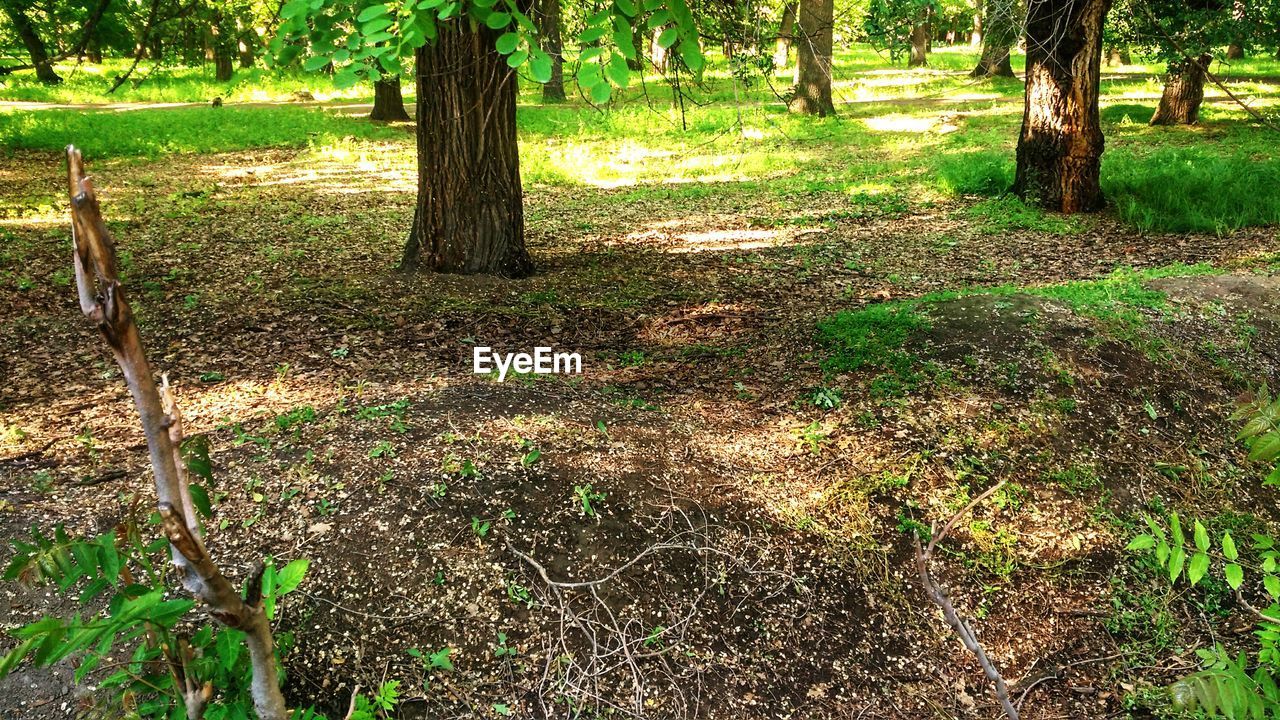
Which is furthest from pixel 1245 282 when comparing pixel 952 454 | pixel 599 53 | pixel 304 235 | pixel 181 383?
pixel 304 235

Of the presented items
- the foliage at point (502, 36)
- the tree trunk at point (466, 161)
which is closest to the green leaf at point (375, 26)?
the foliage at point (502, 36)

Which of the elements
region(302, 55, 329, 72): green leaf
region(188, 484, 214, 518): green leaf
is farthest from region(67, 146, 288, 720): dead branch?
region(302, 55, 329, 72): green leaf

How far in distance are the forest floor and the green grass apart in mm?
6158

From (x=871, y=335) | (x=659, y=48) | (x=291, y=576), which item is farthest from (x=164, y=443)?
(x=659, y=48)

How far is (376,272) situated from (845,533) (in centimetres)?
453

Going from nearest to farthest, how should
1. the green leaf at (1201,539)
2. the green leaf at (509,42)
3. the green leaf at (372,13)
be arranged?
the green leaf at (1201,539) < the green leaf at (372,13) < the green leaf at (509,42)

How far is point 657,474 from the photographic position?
3734 mm

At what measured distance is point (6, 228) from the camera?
743 centimetres

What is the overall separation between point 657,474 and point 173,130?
13.4m

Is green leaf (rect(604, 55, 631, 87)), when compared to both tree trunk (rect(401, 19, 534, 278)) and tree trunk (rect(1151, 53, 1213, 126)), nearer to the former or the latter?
tree trunk (rect(401, 19, 534, 278))

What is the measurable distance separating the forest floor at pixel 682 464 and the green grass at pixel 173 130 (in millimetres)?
6158

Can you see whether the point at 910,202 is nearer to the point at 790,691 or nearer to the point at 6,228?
the point at 790,691

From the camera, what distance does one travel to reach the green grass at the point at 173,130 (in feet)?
39.8

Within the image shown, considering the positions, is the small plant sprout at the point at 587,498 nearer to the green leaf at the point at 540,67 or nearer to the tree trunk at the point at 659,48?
the green leaf at the point at 540,67
